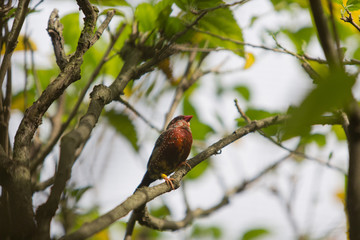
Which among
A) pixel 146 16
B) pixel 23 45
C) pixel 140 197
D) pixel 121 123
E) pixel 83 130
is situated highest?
pixel 23 45

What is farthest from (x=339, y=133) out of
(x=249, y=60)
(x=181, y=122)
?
(x=181, y=122)

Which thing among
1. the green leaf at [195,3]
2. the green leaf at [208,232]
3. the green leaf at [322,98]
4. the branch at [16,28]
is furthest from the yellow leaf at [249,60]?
the green leaf at [322,98]

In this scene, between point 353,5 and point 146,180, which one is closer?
point 353,5

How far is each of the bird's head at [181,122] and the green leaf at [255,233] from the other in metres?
1.30

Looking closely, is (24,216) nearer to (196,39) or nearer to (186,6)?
(186,6)

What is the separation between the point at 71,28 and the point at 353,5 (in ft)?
7.14

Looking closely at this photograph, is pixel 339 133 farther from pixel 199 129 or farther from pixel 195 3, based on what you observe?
pixel 195 3

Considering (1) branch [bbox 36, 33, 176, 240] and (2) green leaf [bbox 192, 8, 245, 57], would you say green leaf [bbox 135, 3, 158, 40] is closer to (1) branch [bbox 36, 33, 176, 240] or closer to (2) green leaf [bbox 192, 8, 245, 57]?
(1) branch [bbox 36, 33, 176, 240]

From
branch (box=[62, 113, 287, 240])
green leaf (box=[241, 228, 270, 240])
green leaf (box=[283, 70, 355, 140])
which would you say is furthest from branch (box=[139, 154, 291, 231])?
green leaf (box=[283, 70, 355, 140])

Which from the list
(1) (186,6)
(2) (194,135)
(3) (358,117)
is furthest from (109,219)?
(2) (194,135)

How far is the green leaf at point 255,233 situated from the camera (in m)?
3.89

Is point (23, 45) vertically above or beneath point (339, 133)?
above

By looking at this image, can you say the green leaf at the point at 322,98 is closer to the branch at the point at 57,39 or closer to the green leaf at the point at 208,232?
the branch at the point at 57,39

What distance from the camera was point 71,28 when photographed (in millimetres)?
3186
